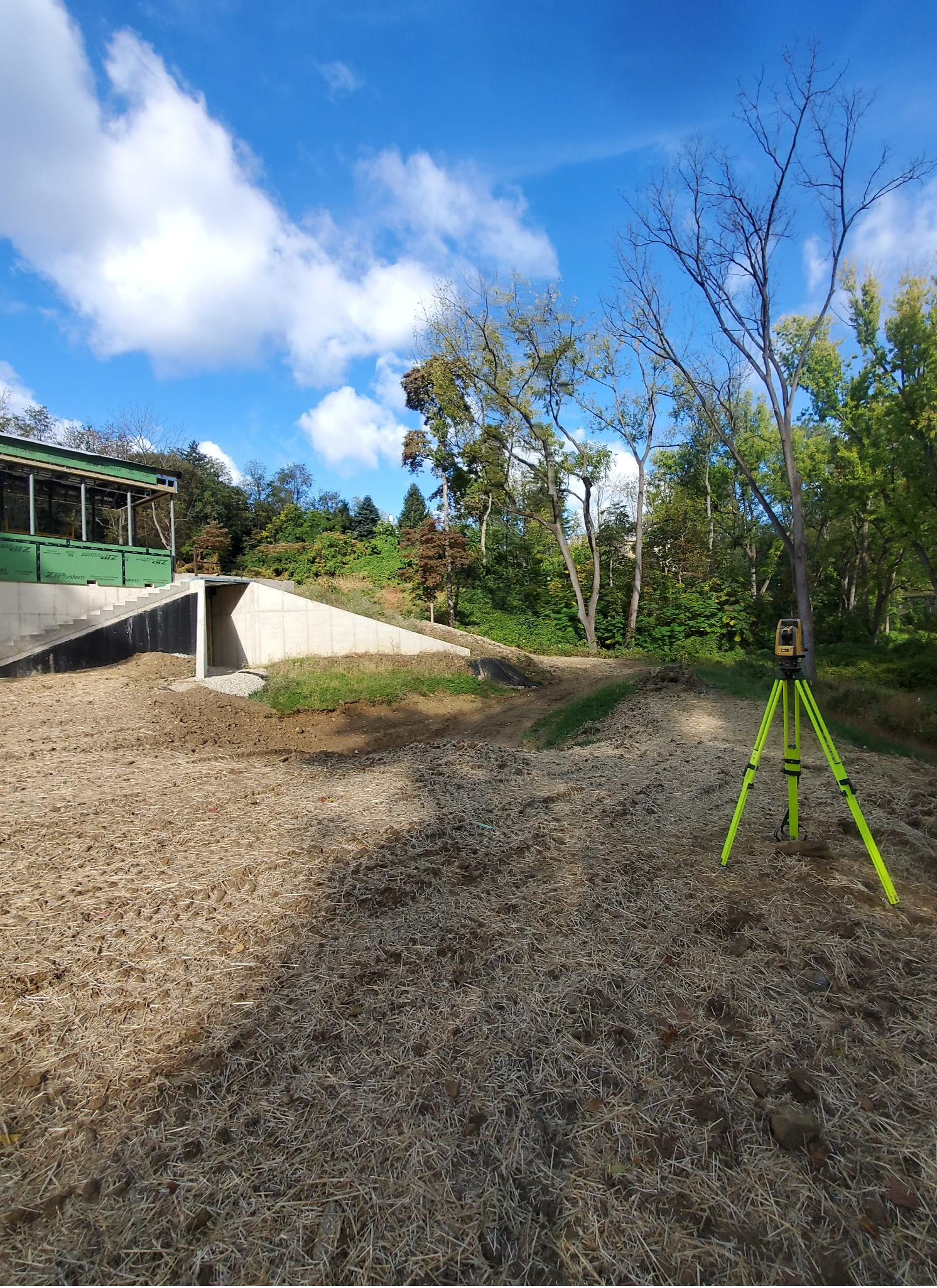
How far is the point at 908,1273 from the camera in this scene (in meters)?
1.37

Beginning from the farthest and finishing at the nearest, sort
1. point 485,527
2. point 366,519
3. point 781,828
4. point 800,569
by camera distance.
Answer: point 366,519 → point 485,527 → point 800,569 → point 781,828

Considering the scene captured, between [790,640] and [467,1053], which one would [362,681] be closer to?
[790,640]

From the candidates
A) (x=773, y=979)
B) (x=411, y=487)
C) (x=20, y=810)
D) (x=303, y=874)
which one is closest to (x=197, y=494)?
(x=411, y=487)

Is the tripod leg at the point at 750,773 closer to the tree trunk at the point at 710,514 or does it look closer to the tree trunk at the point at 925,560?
the tree trunk at the point at 925,560

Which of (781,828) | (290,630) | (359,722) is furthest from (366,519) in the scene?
(781,828)

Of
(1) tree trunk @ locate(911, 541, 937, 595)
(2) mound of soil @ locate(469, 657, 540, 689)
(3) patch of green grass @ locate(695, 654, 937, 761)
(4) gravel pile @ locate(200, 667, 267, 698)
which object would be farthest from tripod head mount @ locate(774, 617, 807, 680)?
(1) tree trunk @ locate(911, 541, 937, 595)

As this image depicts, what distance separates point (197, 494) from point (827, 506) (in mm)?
26149

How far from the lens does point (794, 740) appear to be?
3.46 m

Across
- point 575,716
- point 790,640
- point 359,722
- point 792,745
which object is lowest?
point 359,722

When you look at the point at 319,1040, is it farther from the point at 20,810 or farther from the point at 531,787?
the point at 20,810

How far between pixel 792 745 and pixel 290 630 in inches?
534

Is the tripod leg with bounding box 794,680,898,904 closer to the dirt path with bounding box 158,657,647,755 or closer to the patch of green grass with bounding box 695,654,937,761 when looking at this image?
the patch of green grass with bounding box 695,654,937,761

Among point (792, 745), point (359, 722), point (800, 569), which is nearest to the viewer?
point (792, 745)

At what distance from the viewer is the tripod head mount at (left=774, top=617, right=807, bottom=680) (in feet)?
10.7
